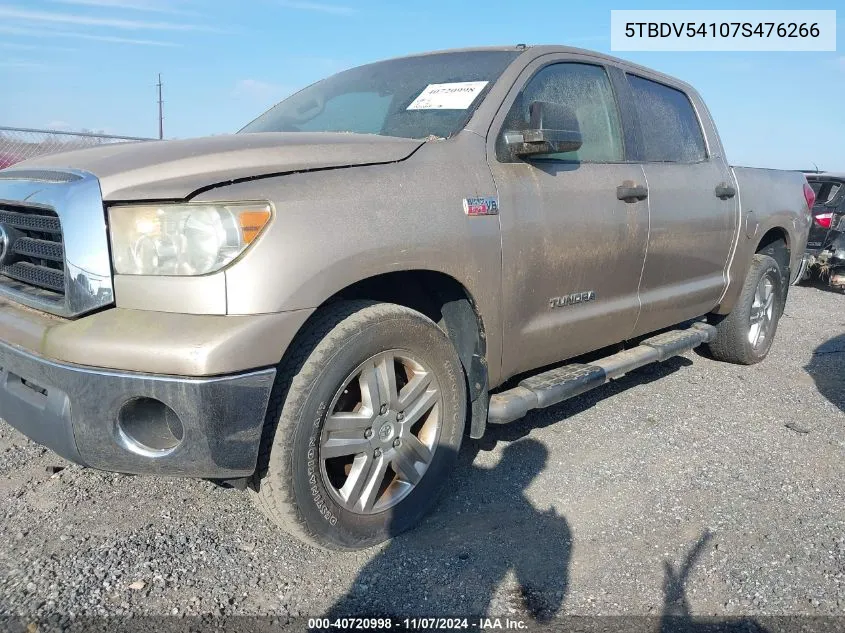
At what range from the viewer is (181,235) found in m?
2.07

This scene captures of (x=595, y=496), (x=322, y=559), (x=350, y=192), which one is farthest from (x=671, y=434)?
(x=350, y=192)

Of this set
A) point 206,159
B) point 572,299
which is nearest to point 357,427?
point 206,159

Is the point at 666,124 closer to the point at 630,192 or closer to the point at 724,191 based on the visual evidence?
the point at 724,191

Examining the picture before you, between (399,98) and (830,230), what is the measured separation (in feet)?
26.6

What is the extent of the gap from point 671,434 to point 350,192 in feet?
8.21

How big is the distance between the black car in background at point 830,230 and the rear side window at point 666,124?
5.58 m

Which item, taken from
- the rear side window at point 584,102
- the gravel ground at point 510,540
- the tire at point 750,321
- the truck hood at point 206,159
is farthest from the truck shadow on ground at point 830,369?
the truck hood at point 206,159

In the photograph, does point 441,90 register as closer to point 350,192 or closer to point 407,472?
point 350,192

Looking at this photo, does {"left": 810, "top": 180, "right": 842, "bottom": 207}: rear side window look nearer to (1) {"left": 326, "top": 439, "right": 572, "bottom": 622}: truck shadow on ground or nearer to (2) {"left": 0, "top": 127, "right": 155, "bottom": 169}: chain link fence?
(1) {"left": 326, "top": 439, "right": 572, "bottom": 622}: truck shadow on ground

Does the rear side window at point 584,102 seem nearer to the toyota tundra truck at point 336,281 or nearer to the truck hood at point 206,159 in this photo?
the toyota tundra truck at point 336,281

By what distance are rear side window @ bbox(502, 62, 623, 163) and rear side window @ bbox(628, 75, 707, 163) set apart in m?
0.31

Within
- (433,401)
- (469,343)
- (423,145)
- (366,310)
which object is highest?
(423,145)

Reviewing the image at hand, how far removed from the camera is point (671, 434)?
3.83 m

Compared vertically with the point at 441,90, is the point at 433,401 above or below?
below
